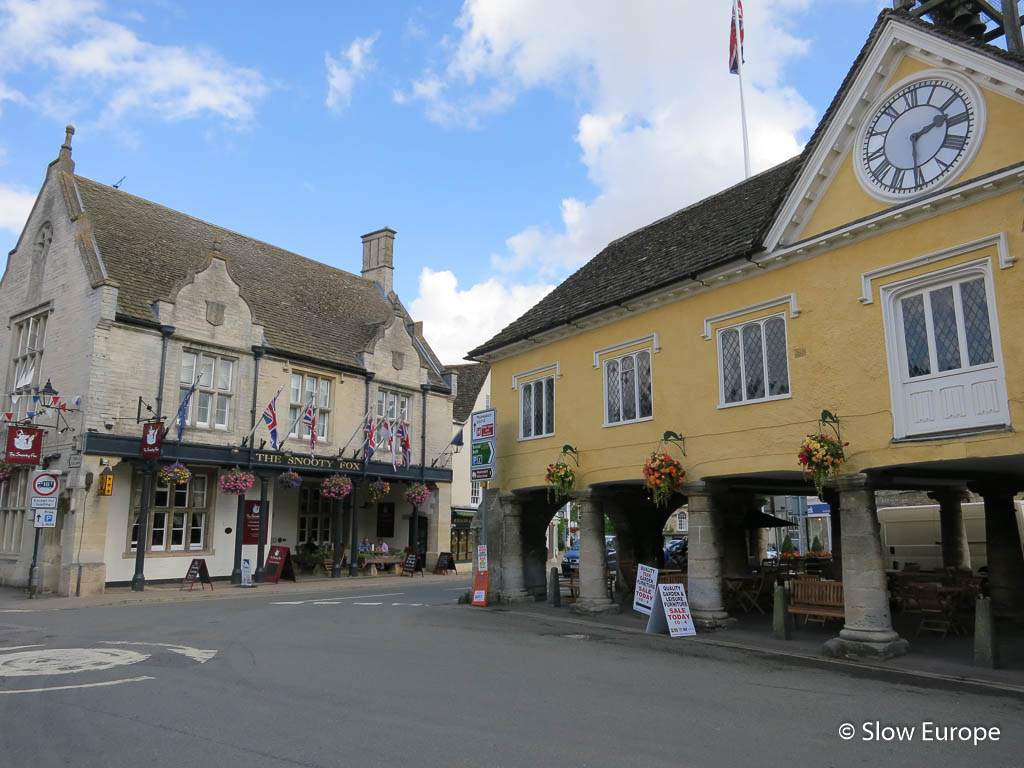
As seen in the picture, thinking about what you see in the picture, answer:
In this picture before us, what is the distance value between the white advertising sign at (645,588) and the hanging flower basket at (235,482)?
14.1 m

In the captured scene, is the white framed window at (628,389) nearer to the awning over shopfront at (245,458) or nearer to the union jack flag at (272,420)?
the union jack flag at (272,420)

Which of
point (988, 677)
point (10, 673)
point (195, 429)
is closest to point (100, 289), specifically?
point (195, 429)

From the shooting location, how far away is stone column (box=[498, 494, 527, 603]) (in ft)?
63.7

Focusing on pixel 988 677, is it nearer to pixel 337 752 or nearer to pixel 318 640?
pixel 337 752

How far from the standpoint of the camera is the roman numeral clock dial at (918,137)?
1116 cm

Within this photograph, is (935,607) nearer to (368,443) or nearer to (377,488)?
(377,488)

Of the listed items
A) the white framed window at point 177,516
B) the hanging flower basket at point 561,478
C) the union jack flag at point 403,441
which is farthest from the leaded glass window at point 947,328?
the white framed window at point 177,516

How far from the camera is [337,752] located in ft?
20.4

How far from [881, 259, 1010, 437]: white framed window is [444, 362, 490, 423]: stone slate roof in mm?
29931

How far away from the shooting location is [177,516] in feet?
81.3

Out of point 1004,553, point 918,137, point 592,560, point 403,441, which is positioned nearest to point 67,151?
point 403,441

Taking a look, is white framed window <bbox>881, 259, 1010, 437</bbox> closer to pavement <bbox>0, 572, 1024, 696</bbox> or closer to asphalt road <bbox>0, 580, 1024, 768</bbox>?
pavement <bbox>0, 572, 1024, 696</bbox>

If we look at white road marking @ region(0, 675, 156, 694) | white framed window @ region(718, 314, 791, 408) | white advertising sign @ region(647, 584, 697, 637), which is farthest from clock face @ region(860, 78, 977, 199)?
white road marking @ region(0, 675, 156, 694)

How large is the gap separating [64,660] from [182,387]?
1464cm
